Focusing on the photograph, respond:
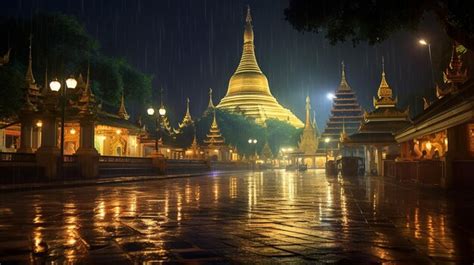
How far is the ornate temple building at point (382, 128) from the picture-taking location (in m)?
38.9

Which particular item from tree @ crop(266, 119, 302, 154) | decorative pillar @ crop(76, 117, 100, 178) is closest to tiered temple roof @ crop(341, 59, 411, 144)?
decorative pillar @ crop(76, 117, 100, 178)

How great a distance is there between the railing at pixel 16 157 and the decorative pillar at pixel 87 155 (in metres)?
4.51

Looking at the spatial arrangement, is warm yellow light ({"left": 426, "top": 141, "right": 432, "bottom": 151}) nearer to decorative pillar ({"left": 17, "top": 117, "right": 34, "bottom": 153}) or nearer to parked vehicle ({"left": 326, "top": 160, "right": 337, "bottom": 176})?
parked vehicle ({"left": 326, "top": 160, "right": 337, "bottom": 176})

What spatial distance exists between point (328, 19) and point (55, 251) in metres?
8.25

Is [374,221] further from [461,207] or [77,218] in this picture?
[77,218]

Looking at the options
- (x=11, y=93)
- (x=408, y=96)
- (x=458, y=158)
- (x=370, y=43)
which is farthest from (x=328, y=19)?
(x=408, y=96)

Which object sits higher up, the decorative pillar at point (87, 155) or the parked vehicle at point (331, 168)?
the decorative pillar at point (87, 155)

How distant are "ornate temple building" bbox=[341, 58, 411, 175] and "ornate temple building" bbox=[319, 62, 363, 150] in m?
38.1

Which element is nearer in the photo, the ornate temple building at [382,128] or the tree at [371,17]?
the tree at [371,17]

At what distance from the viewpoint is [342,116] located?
83.1 meters

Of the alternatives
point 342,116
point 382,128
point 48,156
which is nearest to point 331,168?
point 382,128

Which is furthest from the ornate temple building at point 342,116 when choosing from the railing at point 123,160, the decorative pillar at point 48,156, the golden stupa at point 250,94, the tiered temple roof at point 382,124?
the decorative pillar at point 48,156

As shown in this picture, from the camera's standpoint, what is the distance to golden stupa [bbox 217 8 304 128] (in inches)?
4166

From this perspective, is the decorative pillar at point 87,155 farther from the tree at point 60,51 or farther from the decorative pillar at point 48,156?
the tree at point 60,51
